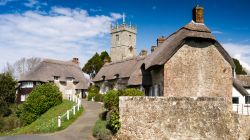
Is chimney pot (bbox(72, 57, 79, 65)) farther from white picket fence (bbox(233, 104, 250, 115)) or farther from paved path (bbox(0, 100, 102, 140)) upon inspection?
white picket fence (bbox(233, 104, 250, 115))

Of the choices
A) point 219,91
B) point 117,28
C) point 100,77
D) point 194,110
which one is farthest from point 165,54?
point 117,28

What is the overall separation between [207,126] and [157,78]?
1098 cm

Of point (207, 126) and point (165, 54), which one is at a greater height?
point (165, 54)

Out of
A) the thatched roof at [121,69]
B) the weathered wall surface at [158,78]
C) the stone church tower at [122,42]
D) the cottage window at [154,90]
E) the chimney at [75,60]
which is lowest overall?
the cottage window at [154,90]

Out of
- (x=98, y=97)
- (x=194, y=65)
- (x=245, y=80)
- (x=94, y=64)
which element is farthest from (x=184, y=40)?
(x=94, y=64)

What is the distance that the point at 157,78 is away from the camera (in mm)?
32625

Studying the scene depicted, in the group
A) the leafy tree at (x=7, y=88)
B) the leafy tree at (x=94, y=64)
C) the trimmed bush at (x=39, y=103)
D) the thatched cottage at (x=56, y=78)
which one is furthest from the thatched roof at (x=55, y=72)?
the leafy tree at (x=94, y=64)

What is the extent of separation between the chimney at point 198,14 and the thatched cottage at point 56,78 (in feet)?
97.0

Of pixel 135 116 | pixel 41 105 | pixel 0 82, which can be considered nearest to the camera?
pixel 135 116

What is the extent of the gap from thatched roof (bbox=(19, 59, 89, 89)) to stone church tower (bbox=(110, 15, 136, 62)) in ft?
75.6

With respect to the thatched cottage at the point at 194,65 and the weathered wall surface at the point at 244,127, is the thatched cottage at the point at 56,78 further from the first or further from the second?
the weathered wall surface at the point at 244,127

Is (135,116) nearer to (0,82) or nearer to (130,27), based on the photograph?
(0,82)

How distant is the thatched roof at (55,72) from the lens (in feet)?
194

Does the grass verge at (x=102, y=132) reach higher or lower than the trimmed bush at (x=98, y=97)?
lower
